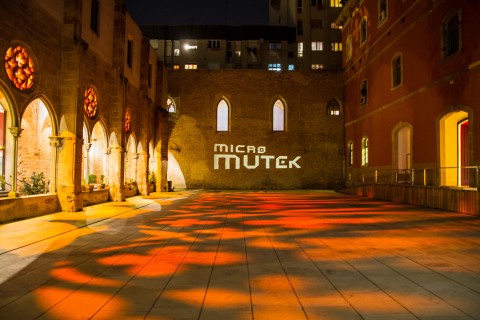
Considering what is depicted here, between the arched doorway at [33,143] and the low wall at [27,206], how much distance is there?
255 cm

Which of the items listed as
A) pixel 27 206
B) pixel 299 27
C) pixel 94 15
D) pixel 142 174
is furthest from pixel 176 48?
pixel 27 206

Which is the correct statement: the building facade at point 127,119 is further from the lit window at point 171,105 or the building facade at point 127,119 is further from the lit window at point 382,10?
the lit window at point 382,10

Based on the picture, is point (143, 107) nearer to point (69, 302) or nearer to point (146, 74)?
point (146, 74)

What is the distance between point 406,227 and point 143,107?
49.8 feet

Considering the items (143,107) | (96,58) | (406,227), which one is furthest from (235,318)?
(143,107)

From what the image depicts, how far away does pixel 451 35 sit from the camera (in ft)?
46.3

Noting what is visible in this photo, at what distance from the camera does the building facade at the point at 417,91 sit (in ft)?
42.7

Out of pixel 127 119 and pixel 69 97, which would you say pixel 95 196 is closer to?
pixel 69 97

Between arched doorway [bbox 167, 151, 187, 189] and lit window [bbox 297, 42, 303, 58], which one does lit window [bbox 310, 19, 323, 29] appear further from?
arched doorway [bbox 167, 151, 187, 189]

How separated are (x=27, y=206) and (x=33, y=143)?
484 cm

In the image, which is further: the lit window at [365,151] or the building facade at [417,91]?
the lit window at [365,151]

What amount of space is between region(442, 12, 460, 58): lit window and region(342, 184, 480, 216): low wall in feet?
16.1

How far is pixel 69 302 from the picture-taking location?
3.68m

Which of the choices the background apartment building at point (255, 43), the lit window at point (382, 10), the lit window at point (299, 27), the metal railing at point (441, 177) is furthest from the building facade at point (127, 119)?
the lit window at point (299, 27)
